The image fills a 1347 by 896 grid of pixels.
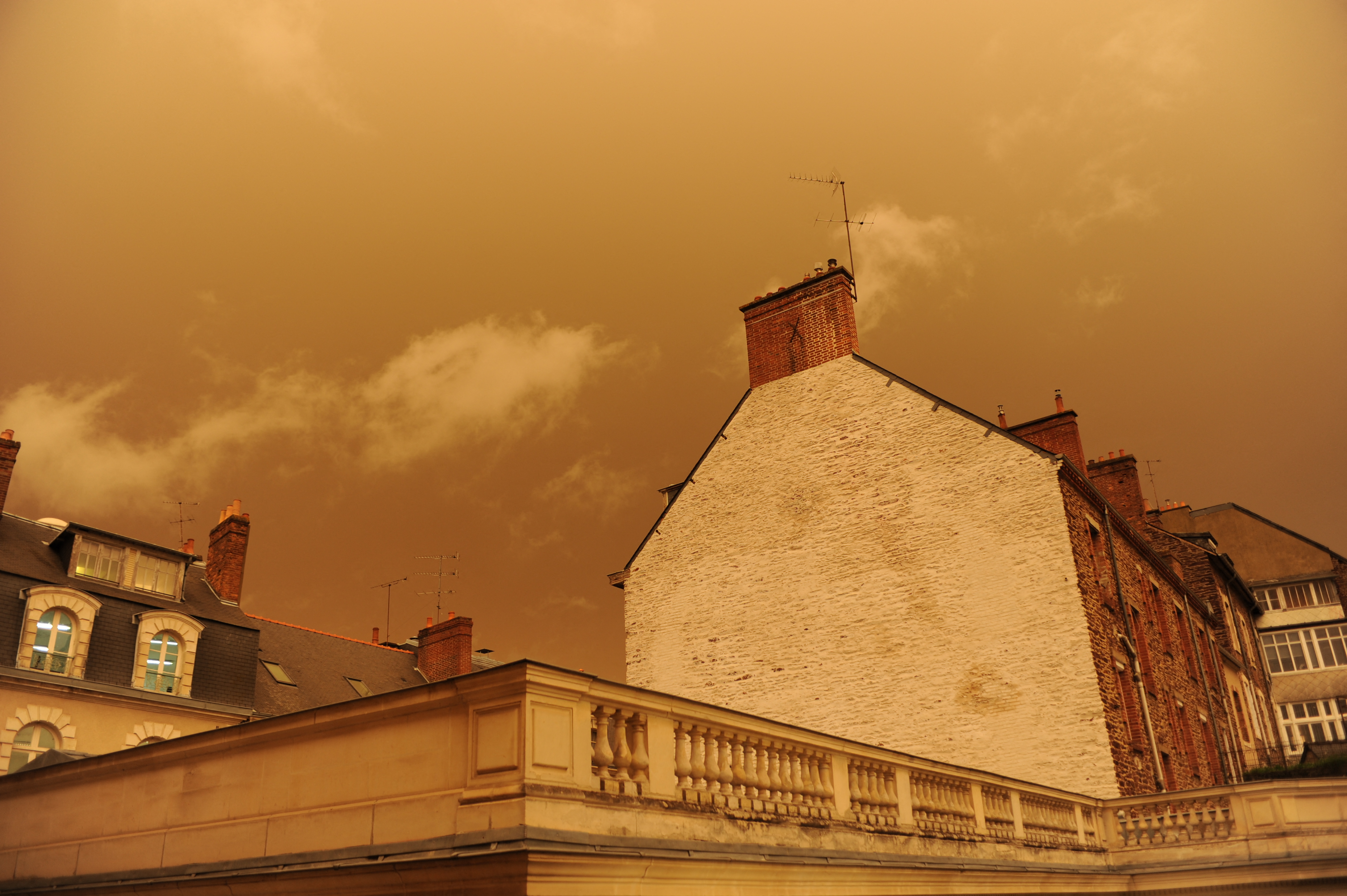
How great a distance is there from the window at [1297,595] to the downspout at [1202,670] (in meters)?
16.1

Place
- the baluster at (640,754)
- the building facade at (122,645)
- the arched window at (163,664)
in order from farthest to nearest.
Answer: the arched window at (163,664), the building facade at (122,645), the baluster at (640,754)

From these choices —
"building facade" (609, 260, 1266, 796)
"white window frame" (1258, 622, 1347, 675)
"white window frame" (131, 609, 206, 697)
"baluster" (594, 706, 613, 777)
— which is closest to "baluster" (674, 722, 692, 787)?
"baluster" (594, 706, 613, 777)

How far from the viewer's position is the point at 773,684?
1906 centimetres

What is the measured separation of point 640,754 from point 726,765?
3.37ft

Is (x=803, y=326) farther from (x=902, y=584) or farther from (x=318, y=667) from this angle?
(x=318, y=667)

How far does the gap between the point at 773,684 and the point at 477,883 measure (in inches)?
560

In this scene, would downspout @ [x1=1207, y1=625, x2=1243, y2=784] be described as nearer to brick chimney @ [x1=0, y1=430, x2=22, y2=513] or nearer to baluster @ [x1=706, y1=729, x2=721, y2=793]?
baluster @ [x1=706, y1=729, x2=721, y2=793]

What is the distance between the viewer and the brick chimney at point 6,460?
20.8 m

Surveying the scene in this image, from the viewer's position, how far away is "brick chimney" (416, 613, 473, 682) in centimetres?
2956

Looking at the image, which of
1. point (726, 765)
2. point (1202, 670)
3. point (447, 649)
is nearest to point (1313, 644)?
point (1202, 670)

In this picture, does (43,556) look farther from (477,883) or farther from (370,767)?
(477,883)

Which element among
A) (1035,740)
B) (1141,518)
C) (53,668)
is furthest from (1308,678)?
(53,668)

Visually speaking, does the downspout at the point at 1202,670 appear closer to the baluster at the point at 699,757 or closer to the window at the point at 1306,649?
the window at the point at 1306,649

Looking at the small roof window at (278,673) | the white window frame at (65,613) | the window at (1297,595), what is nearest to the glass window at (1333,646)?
the window at (1297,595)
